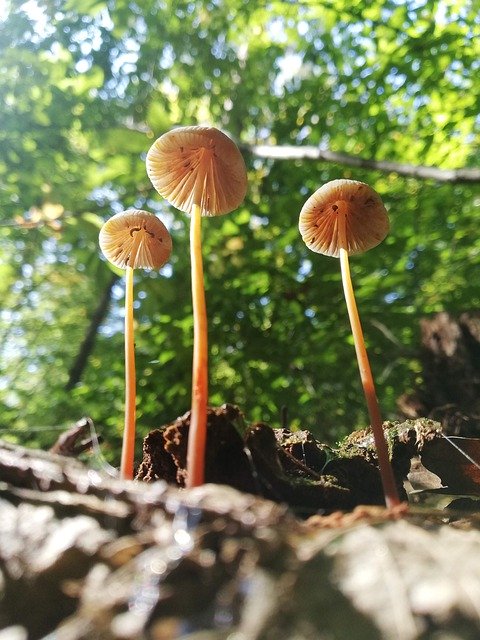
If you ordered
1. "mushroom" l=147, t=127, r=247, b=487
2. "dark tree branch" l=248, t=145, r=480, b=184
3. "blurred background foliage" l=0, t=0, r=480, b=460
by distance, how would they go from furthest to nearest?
"blurred background foliage" l=0, t=0, r=480, b=460, "dark tree branch" l=248, t=145, r=480, b=184, "mushroom" l=147, t=127, r=247, b=487

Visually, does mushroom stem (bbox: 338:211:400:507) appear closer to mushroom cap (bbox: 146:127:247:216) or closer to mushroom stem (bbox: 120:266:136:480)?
mushroom cap (bbox: 146:127:247:216)

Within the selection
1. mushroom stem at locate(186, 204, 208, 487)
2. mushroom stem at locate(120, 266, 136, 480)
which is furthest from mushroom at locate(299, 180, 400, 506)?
mushroom stem at locate(120, 266, 136, 480)

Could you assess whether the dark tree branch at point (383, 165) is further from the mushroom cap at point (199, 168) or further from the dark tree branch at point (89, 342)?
the dark tree branch at point (89, 342)

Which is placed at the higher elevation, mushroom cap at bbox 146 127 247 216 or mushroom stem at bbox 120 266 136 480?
mushroom cap at bbox 146 127 247 216

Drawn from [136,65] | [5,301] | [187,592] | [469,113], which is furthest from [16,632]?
[5,301]

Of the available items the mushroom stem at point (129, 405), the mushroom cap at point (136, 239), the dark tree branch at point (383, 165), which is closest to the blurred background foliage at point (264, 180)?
the dark tree branch at point (383, 165)

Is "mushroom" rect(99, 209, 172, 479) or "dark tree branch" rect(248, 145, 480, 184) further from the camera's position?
"dark tree branch" rect(248, 145, 480, 184)

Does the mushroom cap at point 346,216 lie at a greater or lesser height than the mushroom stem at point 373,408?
greater
